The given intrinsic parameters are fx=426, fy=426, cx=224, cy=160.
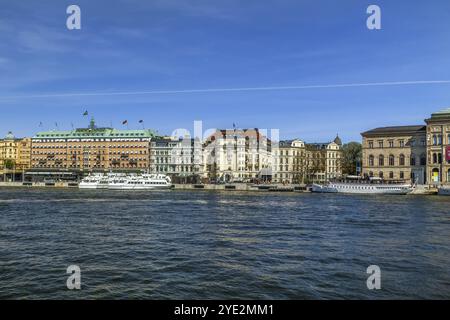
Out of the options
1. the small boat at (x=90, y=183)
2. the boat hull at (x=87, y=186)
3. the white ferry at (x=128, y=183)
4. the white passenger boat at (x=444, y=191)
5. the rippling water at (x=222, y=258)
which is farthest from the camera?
the boat hull at (x=87, y=186)

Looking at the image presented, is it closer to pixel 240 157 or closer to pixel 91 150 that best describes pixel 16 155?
pixel 91 150

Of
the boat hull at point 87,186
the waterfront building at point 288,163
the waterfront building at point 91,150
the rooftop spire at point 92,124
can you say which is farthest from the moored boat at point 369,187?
the rooftop spire at point 92,124

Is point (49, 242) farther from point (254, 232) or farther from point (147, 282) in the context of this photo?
point (254, 232)

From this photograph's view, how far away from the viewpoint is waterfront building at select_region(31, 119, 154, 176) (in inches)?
7028

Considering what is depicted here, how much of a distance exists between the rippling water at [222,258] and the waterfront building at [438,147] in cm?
8505

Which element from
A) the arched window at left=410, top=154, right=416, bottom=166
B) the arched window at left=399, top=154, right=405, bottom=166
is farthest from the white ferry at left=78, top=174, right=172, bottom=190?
the arched window at left=410, top=154, right=416, bottom=166

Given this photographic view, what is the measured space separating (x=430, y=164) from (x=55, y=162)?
147 meters

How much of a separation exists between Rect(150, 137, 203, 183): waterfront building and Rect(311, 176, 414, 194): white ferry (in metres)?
58.6

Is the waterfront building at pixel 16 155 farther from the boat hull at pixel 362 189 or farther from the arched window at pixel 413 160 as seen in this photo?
the arched window at pixel 413 160

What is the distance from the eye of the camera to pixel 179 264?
25.2 metres

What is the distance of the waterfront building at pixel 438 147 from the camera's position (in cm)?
12112
